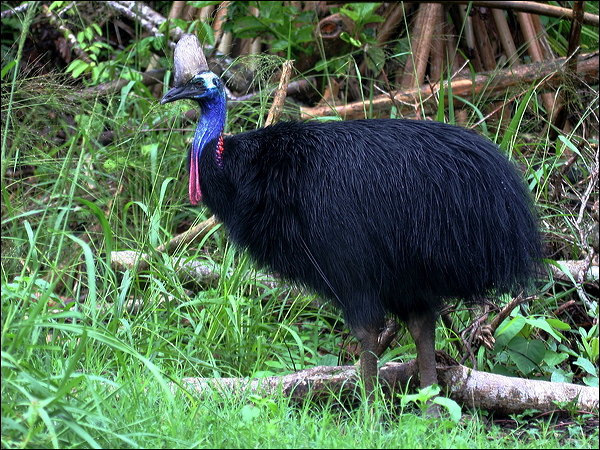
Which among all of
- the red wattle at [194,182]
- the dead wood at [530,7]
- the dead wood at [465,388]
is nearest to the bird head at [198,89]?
the red wattle at [194,182]

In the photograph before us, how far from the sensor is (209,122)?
373 centimetres

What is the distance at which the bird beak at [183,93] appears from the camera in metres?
3.75

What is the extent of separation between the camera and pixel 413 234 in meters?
3.29

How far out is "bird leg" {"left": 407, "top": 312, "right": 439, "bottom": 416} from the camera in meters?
3.52

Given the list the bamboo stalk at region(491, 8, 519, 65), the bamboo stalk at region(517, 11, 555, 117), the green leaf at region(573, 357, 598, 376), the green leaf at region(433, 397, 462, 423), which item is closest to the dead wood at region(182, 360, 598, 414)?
the green leaf at region(573, 357, 598, 376)

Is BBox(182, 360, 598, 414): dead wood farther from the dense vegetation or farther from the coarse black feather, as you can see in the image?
the coarse black feather

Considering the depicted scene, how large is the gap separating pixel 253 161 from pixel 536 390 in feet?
4.52

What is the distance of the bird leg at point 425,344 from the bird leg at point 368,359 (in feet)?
0.53

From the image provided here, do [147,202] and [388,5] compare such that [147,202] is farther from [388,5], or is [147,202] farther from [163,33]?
[388,5]

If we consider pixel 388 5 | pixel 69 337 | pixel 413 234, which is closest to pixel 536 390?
pixel 413 234

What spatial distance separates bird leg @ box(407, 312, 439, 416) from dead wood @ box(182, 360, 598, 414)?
0.10 meters

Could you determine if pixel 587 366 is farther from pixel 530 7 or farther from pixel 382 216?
pixel 530 7

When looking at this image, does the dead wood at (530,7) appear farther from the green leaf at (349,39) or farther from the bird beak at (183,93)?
the bird beak at (183,93)

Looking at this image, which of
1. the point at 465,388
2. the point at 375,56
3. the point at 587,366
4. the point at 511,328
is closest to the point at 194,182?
the point at 465,388
